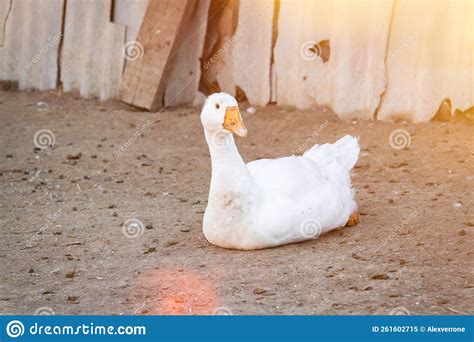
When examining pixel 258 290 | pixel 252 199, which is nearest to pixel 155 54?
pixel 252 199

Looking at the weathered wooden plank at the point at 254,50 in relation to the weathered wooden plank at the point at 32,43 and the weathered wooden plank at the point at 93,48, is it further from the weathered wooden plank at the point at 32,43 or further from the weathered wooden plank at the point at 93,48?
the weathered wooden plank at the point at 32,43

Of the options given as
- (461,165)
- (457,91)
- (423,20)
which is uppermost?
(423,20)

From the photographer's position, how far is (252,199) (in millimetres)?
6289

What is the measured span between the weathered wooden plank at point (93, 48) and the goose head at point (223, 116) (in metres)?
4.43

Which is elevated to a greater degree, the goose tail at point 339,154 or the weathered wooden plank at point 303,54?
the weathered wooden plank at point 303,54

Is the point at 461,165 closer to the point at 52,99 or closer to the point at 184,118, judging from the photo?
the point at 184,118

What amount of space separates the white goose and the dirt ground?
4.4 inches

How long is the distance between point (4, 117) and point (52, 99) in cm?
80

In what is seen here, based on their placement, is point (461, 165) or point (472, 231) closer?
point (472, 231)

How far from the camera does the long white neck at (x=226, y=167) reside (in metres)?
6.34

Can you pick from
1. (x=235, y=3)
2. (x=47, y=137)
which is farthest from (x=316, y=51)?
(x=47, y=137)

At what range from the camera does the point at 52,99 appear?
10.8 m

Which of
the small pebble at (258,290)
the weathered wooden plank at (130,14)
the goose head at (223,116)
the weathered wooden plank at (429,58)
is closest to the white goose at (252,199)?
the goose head at (223,116)

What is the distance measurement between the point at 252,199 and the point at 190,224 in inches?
38.1
